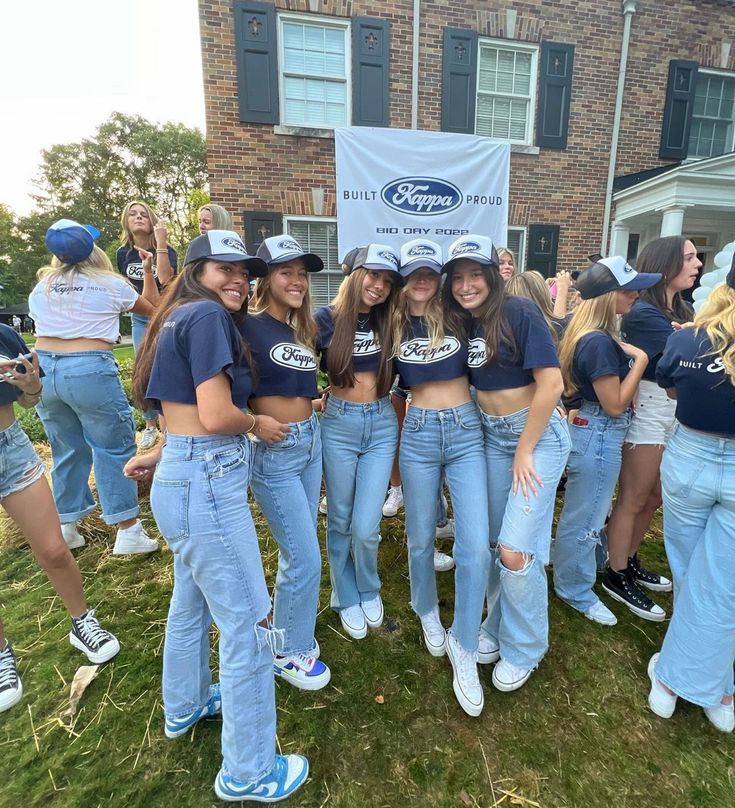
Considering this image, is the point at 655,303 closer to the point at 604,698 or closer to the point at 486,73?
the point at 604,698

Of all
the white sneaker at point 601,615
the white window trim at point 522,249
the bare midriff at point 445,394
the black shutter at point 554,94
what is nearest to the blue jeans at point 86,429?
the bare midriff at point 445,394

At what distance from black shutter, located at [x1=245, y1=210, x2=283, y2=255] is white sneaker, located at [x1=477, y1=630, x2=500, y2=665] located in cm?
693

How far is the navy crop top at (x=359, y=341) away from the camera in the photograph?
241cm

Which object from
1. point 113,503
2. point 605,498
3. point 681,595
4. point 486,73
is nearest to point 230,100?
point 486,73

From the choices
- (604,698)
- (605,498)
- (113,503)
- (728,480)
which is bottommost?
(604,698)

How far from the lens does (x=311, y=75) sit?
7488 mm

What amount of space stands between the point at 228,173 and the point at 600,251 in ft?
23.8

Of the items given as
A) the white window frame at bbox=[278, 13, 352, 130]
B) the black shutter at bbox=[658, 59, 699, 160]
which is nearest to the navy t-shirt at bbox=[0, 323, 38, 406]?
the white window frame at bbox=[278, 13, 352, 130]

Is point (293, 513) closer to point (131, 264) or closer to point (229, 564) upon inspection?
point (229, 564)

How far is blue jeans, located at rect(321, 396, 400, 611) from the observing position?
95.1 inches

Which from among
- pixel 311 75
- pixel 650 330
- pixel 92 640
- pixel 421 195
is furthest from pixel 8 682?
pixel 311 75

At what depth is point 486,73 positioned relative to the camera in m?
8.08

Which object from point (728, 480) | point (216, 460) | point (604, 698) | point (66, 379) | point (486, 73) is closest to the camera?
point (216, 460)

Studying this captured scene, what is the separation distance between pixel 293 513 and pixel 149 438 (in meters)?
3.48
